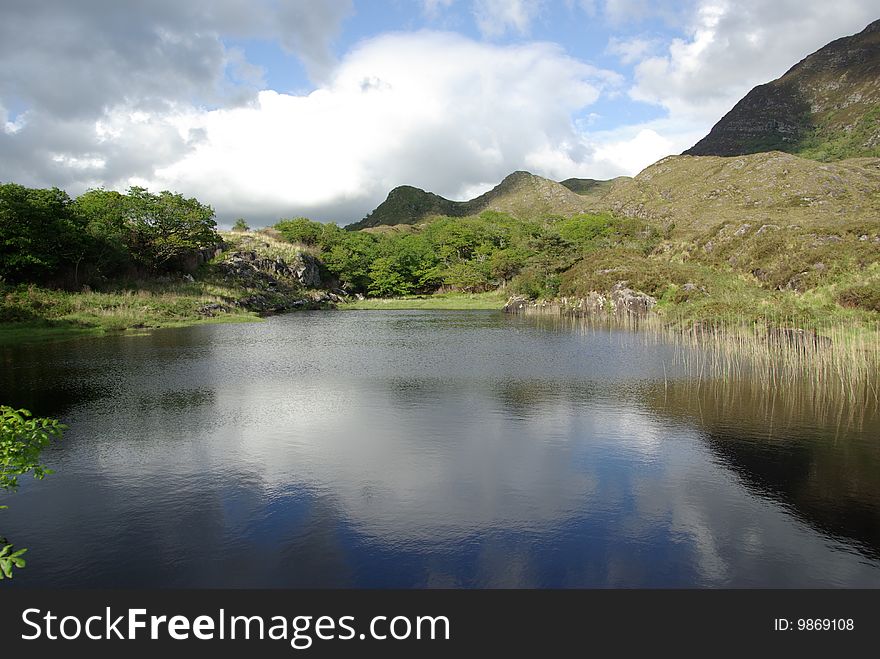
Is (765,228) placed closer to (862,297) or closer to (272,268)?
(862,297)

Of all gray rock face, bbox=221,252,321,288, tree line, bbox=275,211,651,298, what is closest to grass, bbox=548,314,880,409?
tree line, bbox=275,211,651,298

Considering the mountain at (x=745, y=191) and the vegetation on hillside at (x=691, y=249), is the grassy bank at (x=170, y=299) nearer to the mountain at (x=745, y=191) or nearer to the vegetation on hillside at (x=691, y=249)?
the vegetation on hillside at (x=691, y=249)

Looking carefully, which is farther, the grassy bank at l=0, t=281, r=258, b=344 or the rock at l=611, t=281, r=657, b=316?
the rock at l=611, t=281, r=657, b=316

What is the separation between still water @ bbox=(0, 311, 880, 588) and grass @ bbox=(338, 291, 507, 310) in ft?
182

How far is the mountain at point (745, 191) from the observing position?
91312 millimetres

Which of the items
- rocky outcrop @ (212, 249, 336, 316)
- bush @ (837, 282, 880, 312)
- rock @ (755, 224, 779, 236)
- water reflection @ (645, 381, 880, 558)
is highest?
rock @ (755, 224, 779, 236)

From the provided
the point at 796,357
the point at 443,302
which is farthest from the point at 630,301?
the point at 443,302

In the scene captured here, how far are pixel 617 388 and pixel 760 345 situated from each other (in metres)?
12.7

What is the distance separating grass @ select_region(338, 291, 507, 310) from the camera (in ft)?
260

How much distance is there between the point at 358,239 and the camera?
354ft

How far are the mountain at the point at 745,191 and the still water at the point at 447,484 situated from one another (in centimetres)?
5694

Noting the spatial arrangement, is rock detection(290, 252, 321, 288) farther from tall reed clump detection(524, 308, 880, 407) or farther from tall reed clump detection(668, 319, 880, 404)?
tall reed clump detection(668, 319, 880, 404)

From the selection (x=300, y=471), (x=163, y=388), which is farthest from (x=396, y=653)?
(x=163, y=388)

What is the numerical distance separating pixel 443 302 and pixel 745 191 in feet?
276
